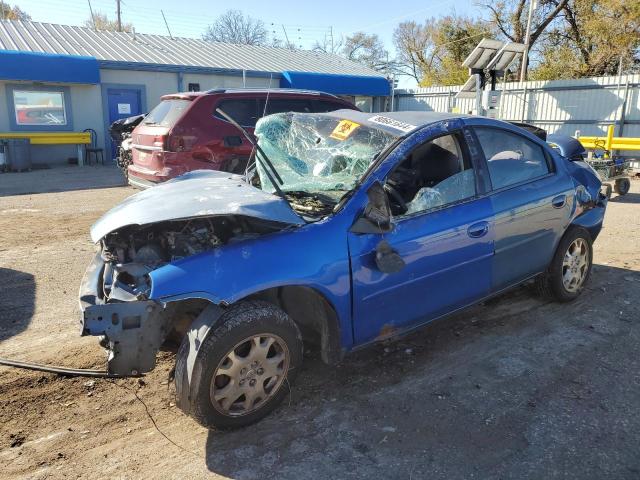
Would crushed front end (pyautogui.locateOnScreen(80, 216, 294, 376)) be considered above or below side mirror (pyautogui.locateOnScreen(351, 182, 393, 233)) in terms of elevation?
below

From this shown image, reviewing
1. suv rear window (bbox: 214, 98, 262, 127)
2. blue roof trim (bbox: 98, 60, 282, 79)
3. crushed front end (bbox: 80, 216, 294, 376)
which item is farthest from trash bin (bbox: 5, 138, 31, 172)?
crushed front end (bbox: 80, 216, 294, 376)

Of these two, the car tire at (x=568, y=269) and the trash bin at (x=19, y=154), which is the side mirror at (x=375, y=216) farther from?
the trash bin at (x=19, y=154)

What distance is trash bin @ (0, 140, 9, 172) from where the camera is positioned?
15136 millimetres

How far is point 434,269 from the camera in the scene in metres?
3.45

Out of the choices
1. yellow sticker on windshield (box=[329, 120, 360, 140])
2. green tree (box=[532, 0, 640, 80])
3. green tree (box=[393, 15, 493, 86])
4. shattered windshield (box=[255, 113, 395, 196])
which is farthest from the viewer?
green tree (box=[393, 15, 493, 86])

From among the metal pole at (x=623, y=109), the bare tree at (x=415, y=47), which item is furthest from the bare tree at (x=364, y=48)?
the metal pole at (x=623, y=109)

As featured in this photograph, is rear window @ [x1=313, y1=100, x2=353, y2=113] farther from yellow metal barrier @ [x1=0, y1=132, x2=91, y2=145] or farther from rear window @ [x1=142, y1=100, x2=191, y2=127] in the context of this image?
yellow metal barrier @ [x1=0, y1=132, x2=91, y2=145]

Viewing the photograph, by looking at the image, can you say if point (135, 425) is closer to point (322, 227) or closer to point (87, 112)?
point (322, 227)

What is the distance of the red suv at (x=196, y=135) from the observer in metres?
7.50

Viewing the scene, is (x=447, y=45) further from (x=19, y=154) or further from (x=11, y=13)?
(x=11, y=13)

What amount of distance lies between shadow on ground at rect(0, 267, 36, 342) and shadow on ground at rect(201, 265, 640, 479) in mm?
2328

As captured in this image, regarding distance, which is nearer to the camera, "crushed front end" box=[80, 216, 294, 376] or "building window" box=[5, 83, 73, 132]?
"crushed front end" box=[80, 216, 294, 376]

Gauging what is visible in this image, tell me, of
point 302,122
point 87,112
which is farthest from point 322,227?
point 87,112

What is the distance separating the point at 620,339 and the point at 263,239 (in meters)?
3.05
